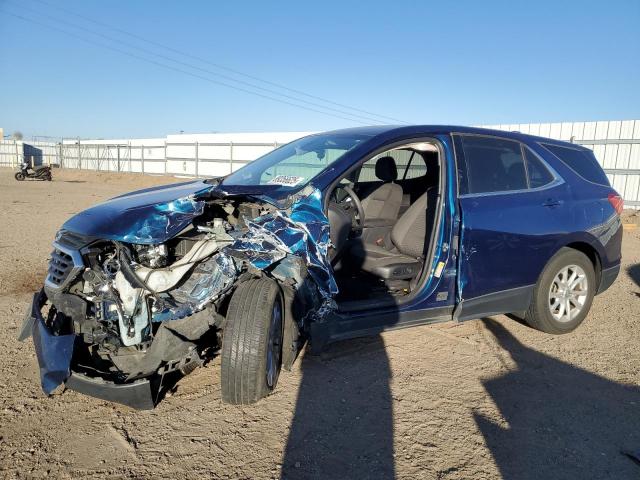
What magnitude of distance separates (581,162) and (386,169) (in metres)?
1.93

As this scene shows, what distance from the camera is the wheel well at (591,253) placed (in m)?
4.41

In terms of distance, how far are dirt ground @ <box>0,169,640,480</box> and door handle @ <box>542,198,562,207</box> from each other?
1.26 metres

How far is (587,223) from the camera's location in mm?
4320

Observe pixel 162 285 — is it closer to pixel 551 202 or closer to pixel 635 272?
pixel 551 202

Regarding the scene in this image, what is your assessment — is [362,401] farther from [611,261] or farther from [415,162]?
[611,261]

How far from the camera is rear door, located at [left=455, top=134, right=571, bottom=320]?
374cm

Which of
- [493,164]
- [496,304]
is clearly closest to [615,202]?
[493,164]

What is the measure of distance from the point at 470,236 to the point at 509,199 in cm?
59

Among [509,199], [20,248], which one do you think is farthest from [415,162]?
[20,248]

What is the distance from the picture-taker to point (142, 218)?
2.95 meters

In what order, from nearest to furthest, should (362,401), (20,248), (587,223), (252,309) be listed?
(252,309) < (362,401) < (587,223) < (20,248)

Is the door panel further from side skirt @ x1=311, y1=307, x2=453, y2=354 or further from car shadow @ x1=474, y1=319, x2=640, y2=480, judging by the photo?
car shadow @ x1=474, y1=319, x2=640, y2=480

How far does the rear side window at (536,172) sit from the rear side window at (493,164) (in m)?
0.07

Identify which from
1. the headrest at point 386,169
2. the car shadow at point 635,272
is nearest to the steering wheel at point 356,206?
the headrest at point 386,169
